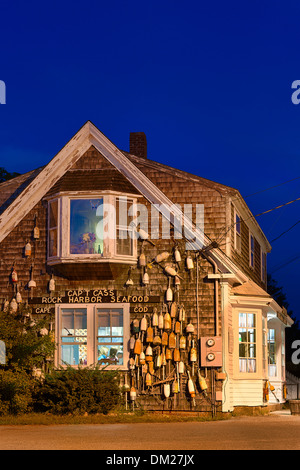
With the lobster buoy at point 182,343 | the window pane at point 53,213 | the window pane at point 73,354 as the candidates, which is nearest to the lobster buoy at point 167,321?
the lobster buoy at point 182,343

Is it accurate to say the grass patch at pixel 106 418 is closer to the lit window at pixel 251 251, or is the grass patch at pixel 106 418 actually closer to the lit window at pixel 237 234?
the lit window at pixel 237 234

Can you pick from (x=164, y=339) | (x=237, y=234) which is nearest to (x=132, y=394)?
(x=164, y=339)

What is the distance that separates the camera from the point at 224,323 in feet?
76.0

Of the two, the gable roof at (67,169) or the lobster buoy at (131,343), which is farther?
the gable roof at (67,169)

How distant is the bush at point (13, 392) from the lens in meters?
21.5

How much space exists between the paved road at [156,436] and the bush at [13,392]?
2.44 m

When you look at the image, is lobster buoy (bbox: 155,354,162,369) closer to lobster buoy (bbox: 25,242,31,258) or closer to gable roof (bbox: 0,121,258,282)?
gable roof (bbox: 0,121,258,282)

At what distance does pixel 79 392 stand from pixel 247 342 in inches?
230

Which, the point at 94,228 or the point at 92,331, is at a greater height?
the point at 94,228

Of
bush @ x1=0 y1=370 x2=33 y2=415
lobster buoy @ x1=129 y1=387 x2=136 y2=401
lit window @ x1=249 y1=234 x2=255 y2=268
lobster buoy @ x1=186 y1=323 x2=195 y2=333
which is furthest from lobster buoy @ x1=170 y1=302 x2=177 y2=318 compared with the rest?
lit window @ x1=249 y1=234 x2=255 y2=268

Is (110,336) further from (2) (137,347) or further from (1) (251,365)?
(1) (251,365)

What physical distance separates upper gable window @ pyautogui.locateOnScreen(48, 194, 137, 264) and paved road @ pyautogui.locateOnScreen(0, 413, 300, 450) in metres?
5.63

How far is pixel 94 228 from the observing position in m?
23.7
